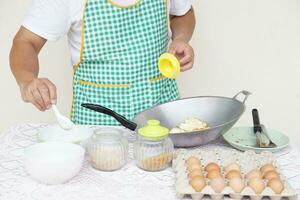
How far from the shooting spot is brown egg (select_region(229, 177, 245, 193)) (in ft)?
3.48

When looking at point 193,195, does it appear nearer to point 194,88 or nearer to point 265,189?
point 265,189

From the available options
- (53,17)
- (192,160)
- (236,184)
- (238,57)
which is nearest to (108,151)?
(192,160)

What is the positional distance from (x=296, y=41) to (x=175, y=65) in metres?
1.15

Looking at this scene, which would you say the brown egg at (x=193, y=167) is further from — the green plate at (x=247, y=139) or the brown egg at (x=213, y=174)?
the green plate at (x=247, y=139)

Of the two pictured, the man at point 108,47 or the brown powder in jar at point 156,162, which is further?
the man at point 108,47

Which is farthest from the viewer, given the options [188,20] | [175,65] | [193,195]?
[188,20]

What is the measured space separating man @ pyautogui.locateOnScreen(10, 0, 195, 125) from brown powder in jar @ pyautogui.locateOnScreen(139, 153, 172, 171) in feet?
1.15

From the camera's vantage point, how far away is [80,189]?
3.65 ft

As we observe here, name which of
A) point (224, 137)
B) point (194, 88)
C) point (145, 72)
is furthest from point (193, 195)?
point (194, 88)

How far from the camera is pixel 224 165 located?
47.5 inches

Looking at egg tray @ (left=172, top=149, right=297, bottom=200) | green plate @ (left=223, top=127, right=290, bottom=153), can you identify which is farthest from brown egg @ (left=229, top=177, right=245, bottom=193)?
green plate @ (left=223, top=127, right=290, bottom=153)

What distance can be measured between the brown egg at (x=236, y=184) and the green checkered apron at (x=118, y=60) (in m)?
0.58

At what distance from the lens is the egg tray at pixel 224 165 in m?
1.06

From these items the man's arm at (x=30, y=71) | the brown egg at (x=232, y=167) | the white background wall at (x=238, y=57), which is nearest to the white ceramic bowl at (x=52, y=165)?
the man's arm at (x=30, y=71)
